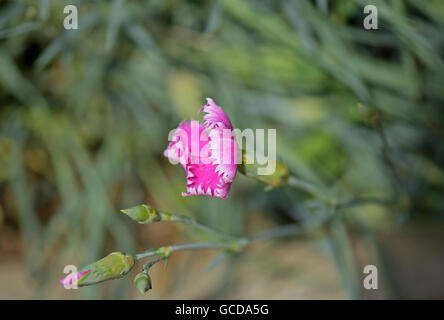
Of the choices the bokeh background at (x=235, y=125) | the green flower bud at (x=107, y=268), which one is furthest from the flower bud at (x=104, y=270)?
the bokeh background at (x=235, y=125)

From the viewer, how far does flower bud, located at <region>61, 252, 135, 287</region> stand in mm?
427

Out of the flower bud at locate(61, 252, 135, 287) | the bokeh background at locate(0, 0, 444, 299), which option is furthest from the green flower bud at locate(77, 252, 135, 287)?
the bokeh background at locate(0, 0, 444, 299)

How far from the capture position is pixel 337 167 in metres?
0.89

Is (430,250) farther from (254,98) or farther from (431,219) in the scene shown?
(254,98)

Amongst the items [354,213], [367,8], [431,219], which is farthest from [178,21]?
[431,219]

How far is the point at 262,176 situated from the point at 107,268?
0.64ft

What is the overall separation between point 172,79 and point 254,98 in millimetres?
174

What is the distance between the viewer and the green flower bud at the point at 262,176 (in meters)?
0.48

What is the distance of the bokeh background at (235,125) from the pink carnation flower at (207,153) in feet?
1.08

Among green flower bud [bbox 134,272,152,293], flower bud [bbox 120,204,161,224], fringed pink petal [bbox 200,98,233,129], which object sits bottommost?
green flower bud [bbox 134,272,152,293]

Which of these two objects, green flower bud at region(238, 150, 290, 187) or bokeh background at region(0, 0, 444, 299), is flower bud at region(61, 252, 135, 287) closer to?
green flower bud at region(238, 150, 290, 187)

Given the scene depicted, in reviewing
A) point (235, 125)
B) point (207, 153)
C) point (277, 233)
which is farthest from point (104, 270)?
point (235, 125)

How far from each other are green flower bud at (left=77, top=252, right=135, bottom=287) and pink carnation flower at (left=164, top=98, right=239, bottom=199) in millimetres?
94
